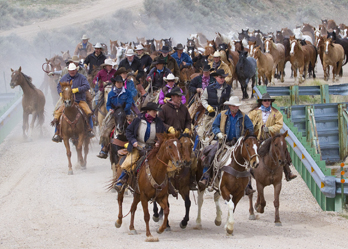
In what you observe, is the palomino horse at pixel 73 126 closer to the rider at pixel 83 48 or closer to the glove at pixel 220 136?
the glove at pixel 220 136

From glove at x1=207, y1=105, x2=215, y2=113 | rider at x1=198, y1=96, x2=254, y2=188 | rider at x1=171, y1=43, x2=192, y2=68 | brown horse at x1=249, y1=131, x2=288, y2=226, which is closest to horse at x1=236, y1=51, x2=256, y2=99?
rider at x1=171, y1=43, x2=192, y2=68

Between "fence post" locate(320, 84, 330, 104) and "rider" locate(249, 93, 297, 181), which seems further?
"fence post" locate(320, 84, 330, 104)

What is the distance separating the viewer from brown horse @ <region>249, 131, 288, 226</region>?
10.6m

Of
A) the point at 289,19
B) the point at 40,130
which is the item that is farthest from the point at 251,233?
the point at 289,19

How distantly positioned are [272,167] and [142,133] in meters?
2.77

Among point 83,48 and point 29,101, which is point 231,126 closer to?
point 29,101

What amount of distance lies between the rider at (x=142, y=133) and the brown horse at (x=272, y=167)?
2205mm

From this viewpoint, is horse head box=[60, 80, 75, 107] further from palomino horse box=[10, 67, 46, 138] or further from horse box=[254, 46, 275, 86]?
horse box=[254, 46, 275, 86]

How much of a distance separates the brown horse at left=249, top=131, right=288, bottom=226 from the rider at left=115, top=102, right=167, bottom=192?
220 centimetres

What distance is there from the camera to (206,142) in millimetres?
11719

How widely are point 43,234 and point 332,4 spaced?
75335 millimetres

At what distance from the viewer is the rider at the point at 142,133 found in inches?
394

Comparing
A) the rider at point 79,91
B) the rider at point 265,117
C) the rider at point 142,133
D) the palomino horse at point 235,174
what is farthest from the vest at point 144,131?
the rider at point 79,91

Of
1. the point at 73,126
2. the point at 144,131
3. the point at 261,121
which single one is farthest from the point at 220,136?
the point at 73,126
